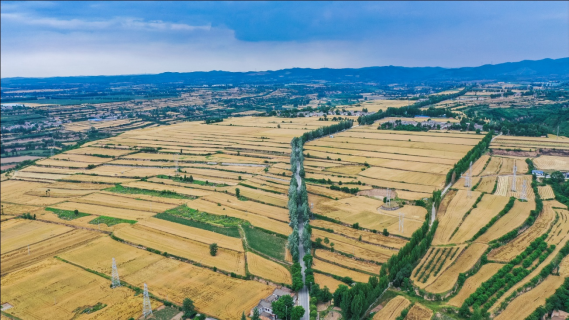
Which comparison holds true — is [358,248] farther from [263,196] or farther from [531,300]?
[263,196]

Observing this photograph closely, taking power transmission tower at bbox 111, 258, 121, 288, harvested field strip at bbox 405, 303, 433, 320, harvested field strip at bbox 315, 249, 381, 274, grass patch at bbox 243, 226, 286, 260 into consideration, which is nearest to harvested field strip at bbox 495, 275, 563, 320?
harvested field strip at bbox 405, 303, 433, 320

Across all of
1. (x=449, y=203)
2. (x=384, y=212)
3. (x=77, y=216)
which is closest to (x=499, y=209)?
(x=449, y=203)

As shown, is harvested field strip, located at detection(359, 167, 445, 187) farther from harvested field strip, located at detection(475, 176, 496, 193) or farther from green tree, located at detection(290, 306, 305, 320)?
green tree, located at detection(290, 306, 305, 320)

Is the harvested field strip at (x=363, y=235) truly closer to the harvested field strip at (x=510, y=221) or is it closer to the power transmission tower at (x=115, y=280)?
the harvested field strip at (x=510, y=221)

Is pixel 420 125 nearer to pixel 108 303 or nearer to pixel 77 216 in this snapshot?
pixel 77 216

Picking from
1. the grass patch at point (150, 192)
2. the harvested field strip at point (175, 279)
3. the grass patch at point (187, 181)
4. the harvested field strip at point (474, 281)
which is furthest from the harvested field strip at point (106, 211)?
the harvested field strip at point (474, 281)
